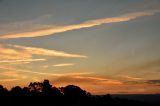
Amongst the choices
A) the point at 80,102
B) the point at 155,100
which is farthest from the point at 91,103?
the point at 155,100

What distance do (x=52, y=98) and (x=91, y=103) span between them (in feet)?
37.1

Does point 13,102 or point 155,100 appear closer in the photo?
point 13,102

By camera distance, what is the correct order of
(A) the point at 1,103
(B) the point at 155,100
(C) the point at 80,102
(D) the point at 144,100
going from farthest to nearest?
(B) the point at 155,100 → (D) the point at 144,100 → (C) the point at 80,102 → (A) the point at 1,103

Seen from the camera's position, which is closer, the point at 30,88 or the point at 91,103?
the point at 91,103

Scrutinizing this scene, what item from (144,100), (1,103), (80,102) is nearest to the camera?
(1,103)

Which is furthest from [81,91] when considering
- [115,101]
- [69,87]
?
[115,101]

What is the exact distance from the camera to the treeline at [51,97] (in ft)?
375

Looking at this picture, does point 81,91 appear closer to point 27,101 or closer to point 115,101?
point 115,101

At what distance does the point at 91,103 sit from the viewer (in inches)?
4638

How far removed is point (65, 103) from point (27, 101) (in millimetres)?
10298

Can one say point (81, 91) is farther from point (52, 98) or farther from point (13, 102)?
point (13, 102)

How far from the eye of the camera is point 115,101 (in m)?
123

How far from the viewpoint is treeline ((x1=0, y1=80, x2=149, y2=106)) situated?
375ft

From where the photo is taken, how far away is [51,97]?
122 meters
